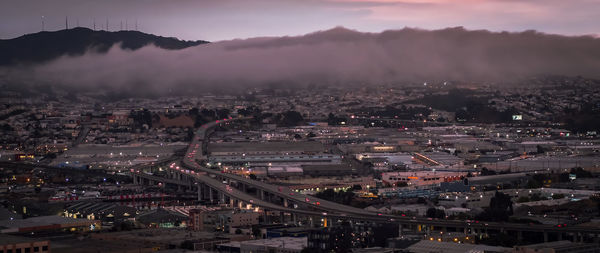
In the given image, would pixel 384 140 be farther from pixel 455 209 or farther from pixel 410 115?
pixel 455 209

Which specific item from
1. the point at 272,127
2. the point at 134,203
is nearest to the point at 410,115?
the point at 272,127

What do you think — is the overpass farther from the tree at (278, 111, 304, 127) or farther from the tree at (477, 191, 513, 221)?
the tree at (278, 111, 304, 127)

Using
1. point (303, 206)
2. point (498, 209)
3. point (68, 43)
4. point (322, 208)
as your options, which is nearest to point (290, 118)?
point (303, 206)

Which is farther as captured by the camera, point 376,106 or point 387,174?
point 376,106

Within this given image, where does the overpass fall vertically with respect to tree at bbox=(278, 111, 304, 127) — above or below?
above

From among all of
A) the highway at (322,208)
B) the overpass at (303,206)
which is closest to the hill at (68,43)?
the overpass at (303,206)

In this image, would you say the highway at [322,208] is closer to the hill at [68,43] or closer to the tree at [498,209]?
the tree at [498,209]

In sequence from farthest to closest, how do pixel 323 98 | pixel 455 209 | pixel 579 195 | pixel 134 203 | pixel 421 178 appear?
pixel 323 98, pixel 421 178, pixel 134 203, pixel 579 195, pixel 455 209

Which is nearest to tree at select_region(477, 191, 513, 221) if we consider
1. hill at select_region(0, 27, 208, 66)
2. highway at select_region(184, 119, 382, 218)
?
highway at select_region(184, 119, 382, 218)

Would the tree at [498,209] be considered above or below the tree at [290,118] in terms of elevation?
above

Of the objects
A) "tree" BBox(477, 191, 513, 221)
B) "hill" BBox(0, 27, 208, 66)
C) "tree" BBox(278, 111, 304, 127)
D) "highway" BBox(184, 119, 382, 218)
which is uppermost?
"hill" BBox(0, 27, 208, 66)

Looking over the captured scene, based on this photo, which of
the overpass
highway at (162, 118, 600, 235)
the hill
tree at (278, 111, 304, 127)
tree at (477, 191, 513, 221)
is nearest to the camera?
the overpass
